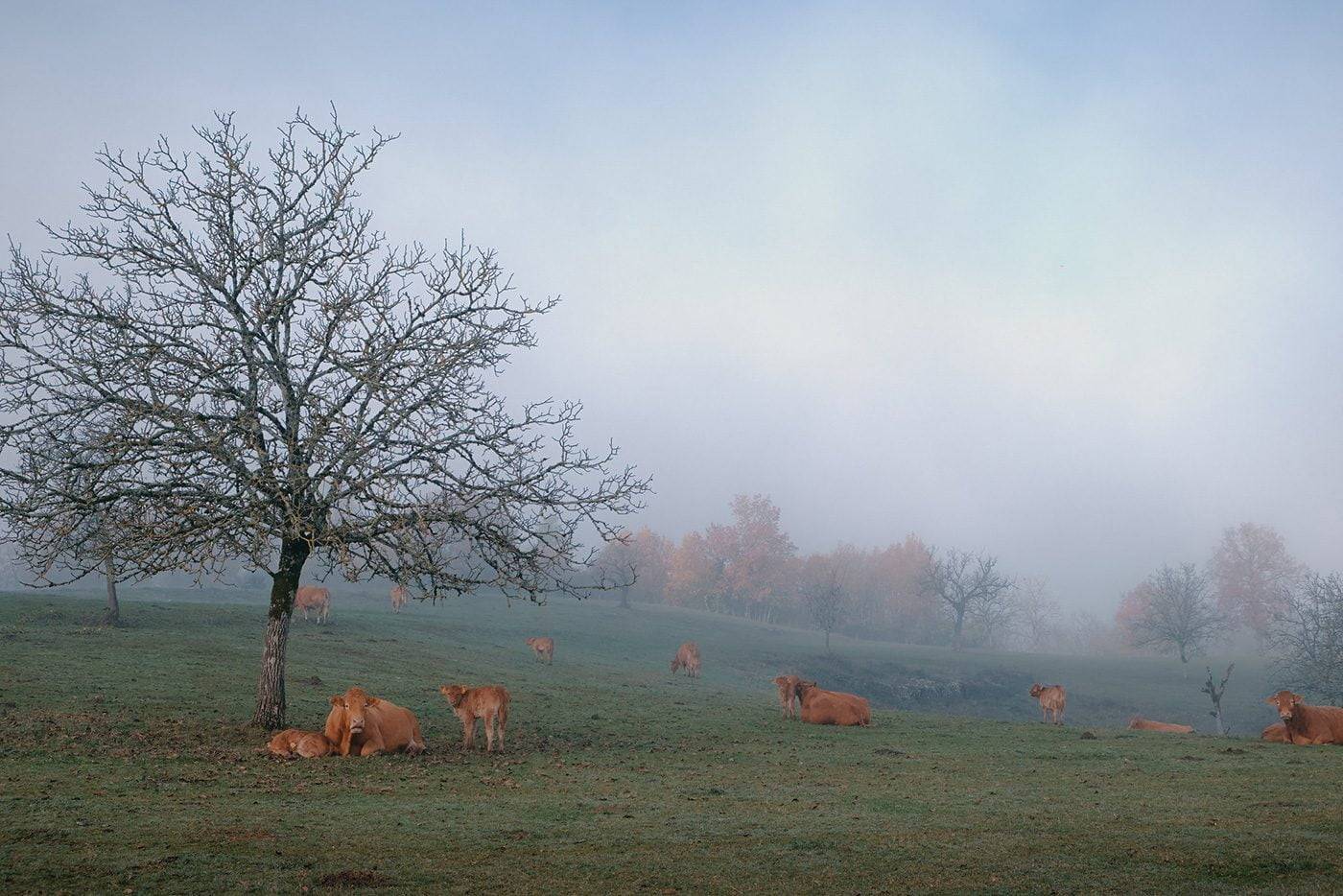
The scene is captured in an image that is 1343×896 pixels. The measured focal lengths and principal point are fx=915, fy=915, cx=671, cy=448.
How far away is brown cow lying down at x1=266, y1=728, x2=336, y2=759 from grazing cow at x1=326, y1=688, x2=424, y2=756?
15.8 inches

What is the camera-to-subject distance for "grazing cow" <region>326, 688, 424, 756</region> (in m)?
15.8

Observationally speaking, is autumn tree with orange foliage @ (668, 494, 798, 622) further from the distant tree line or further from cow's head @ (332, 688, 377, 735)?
cow's head @ (332, 688, 377, 735)

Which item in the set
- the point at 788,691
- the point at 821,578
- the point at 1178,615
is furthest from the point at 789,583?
the point at 788,691

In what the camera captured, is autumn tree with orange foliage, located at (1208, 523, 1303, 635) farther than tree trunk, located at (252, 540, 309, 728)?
Yes

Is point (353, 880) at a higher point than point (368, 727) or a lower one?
higher

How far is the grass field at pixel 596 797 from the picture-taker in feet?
28.1

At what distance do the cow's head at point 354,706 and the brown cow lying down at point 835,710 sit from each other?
512 inches

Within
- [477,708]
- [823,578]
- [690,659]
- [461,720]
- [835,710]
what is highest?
[823,578]

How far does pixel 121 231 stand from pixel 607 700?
18056 mm

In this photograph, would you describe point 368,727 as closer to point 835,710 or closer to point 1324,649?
point 835,710

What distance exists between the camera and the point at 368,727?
16219 millimetres

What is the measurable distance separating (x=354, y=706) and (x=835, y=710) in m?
13.7

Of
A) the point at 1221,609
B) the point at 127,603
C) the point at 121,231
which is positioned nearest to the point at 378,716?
the point at 121,231

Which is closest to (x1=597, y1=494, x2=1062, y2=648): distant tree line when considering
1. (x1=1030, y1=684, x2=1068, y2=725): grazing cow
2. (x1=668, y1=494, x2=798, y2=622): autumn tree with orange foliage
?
(x1=668, y1=494, x2=798, y2=622): autumn tree with orange foliage
